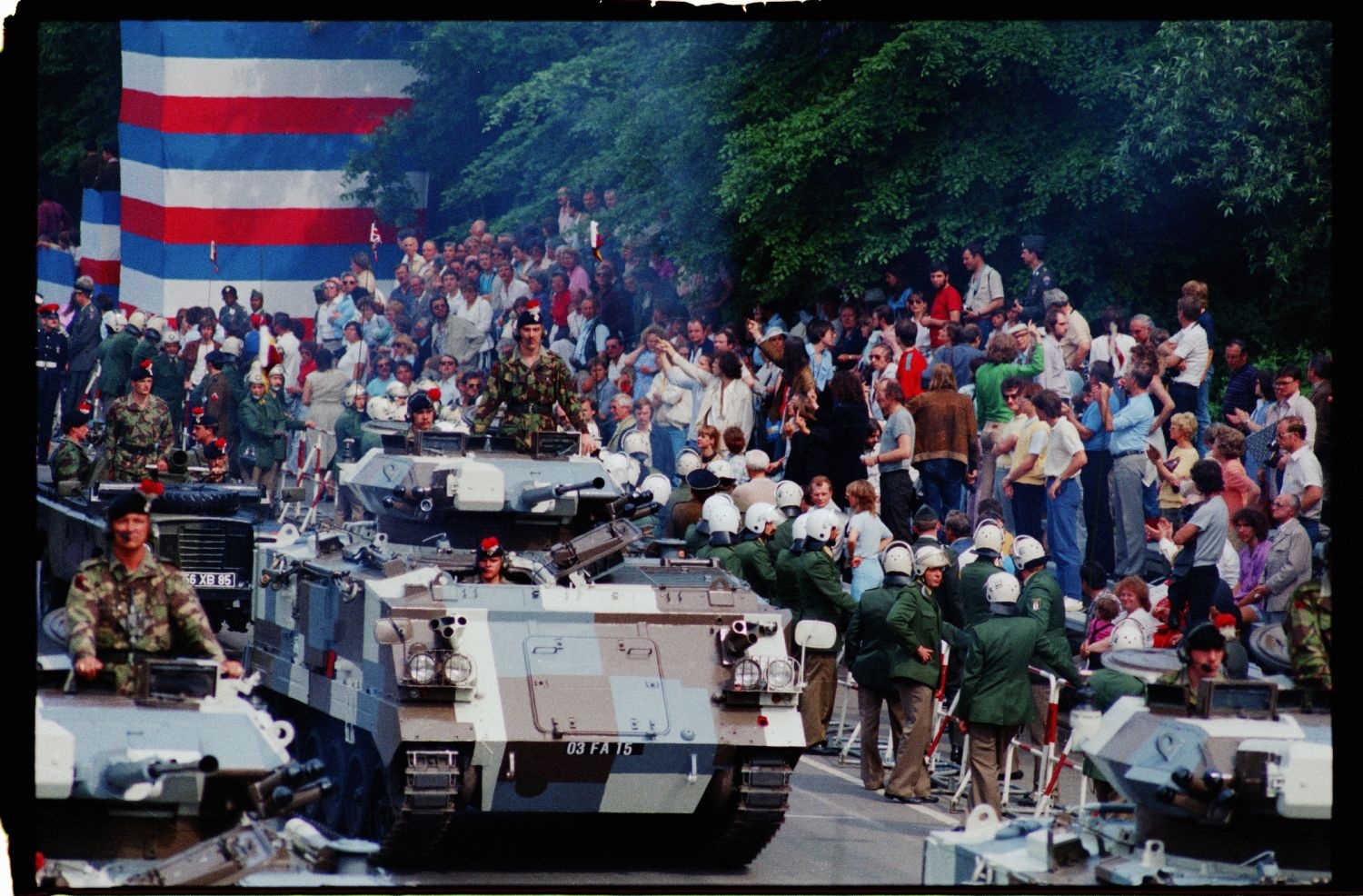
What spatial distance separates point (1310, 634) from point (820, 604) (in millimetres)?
5445

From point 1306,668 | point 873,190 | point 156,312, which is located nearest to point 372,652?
point 1306,668

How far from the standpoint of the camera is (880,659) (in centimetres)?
1861

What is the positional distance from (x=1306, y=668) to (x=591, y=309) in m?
14.0

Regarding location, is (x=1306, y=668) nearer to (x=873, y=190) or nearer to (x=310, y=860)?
(x=310, y=860)

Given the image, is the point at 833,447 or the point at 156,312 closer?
the point at 833,447

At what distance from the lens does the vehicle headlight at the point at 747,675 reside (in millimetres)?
15906

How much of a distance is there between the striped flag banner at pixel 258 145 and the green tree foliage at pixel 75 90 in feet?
5.48

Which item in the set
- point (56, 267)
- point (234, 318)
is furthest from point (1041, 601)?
point (56, 267)

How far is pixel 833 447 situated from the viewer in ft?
73.7

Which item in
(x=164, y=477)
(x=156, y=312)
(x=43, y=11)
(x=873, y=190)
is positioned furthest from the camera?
(x=156, y=312)

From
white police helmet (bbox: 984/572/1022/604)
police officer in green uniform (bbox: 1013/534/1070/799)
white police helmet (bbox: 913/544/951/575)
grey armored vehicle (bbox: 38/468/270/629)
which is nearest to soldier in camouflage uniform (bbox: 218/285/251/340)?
grey armored vehicle (bbox: 38/468/270/629)

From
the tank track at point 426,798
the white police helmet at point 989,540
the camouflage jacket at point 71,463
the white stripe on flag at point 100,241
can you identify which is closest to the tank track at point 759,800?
the tank track at point 426,798

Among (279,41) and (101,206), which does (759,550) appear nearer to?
(279,41)

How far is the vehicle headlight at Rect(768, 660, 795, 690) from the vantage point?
16.0 metres
